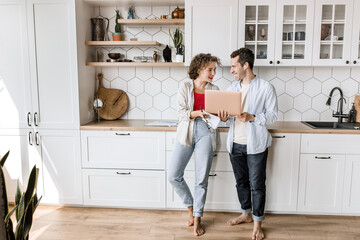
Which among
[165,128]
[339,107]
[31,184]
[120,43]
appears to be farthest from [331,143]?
[31,184]

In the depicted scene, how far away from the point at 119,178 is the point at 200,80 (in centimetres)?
128

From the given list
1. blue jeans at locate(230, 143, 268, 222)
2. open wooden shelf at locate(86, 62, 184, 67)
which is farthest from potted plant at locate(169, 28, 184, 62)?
blue jeans at locate(230, 143, 268, 222)

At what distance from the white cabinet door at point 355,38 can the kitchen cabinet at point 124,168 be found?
1.97 m

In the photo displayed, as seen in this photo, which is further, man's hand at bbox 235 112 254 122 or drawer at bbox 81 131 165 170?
drawer at bbox 81 131 165 170

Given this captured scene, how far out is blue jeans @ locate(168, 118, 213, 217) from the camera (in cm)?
274

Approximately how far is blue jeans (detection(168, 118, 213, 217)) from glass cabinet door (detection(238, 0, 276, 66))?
3.20 feet

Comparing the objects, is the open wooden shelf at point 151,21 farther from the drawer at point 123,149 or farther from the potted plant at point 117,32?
the drawer at point 123,149

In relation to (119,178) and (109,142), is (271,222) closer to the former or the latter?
(119,178)

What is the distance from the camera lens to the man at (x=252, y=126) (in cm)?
262

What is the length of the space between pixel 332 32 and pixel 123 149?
7.53 ft

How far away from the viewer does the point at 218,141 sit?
2.97 metres

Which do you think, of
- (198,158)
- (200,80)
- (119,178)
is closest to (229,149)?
(198,158)

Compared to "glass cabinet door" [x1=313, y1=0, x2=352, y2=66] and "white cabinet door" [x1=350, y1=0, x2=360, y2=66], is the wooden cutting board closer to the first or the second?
"glass cabinet door" [x1=313, y1=0, x2=352, y2=66]

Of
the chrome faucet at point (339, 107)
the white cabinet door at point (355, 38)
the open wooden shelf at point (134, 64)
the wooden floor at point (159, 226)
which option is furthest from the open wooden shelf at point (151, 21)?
the wooden floor at point (159, 226)
